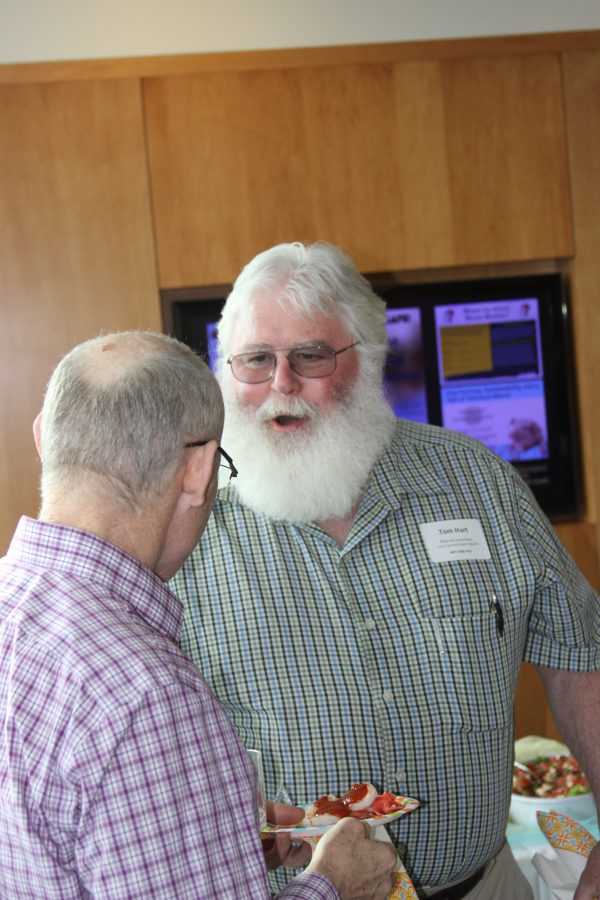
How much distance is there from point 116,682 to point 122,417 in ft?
0.95

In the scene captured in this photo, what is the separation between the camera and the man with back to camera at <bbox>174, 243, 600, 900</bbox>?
1.65 metres

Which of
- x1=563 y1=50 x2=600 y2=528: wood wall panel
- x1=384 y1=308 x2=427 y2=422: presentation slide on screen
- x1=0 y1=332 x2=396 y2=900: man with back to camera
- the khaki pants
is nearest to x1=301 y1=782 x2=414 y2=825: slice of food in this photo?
x1=0 y1=332 x2=396 y2=900: man with back to camera

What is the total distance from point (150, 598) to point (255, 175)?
2.73m

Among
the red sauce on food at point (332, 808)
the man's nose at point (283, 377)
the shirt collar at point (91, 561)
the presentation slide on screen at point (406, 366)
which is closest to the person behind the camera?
the shirt collar at point (91, 561)

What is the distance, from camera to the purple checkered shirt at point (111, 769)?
0.90 m

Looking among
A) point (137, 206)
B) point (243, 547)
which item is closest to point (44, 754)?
point (243, 547)

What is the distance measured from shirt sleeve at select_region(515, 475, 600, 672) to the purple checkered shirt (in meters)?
0.98

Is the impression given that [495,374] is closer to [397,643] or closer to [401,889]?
[397,643]

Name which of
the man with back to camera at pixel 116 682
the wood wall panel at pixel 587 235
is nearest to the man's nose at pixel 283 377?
the man with back to camera at pixel 116 682

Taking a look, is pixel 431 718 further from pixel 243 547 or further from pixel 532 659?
pixel 243 547

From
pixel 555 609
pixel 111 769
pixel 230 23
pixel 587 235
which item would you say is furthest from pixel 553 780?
pixel 230 23

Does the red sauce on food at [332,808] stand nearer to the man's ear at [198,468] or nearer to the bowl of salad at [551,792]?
the man's ear at [198,468]

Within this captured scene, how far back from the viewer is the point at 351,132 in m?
3.56

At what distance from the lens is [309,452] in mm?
1977
